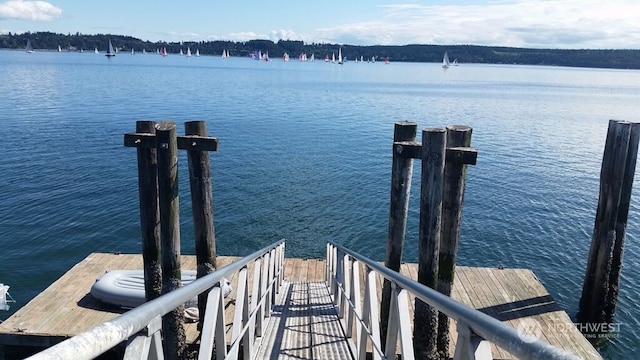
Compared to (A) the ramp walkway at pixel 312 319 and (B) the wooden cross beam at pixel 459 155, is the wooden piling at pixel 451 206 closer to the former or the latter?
(B) the wooden cross beam at pixel 459 155

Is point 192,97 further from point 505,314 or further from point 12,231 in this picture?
point 505,314

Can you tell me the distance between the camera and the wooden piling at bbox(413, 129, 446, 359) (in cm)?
655

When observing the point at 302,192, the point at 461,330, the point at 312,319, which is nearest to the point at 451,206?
the point at 312,319

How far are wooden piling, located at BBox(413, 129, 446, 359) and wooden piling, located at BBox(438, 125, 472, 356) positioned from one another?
247 mm

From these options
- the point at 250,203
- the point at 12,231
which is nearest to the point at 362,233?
the point at 250,203

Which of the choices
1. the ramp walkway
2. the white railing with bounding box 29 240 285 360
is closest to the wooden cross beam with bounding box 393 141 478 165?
the ramp walkway

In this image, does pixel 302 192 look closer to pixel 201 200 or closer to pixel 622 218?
pixel 622 218

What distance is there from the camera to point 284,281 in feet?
36.0

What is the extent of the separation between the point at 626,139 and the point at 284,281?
7984 millimetres

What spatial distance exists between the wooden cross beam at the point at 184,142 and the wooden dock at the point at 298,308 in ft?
9.58

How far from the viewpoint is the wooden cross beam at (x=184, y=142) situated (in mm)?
7701

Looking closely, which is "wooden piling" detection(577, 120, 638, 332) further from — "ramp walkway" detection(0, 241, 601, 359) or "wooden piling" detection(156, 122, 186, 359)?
"wooden piling" detection(156, 122, 186, 359)

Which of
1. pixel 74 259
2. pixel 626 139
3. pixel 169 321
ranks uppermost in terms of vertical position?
pixel 626 139

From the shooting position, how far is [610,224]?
10516 millimetres
